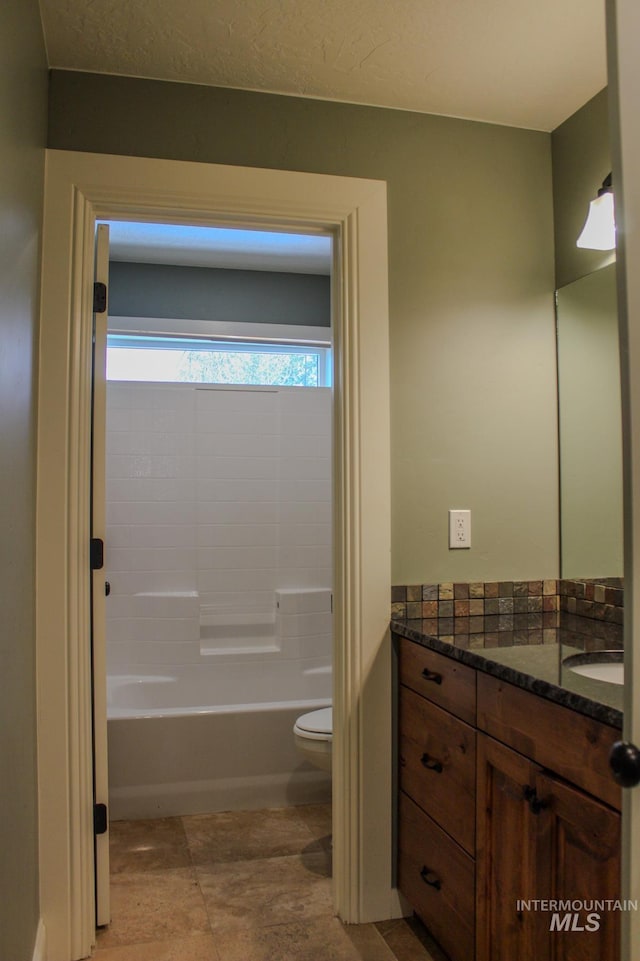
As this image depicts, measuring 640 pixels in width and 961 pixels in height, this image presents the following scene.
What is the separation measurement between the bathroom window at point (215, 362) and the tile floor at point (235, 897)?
89.3 inches

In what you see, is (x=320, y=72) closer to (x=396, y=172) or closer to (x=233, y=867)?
(x=396, y=172)

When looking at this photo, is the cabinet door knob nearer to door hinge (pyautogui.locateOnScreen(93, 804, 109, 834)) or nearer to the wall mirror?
the wall mirror

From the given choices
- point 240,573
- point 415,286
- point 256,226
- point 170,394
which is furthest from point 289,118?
point 240,573

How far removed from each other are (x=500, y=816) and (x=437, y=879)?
0.45 metres

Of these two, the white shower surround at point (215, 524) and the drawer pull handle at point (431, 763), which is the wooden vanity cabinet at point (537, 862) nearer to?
the drawer pull handle at point (431, 763)

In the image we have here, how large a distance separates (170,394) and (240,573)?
1062mm

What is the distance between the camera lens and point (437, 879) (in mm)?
1845

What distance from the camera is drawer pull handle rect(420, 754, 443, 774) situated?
6.04 ft

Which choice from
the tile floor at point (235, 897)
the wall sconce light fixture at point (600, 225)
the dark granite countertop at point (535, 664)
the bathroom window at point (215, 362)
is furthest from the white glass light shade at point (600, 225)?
the bathroom window at point (215, 362)

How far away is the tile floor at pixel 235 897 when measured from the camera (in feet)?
6.50

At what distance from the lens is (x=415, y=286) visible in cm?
223

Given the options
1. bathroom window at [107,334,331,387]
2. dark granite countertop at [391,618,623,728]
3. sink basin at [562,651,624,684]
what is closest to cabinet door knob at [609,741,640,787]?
dark granite countertop at [391,618,623,728]

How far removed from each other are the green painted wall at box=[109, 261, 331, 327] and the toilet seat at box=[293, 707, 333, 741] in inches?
86.7

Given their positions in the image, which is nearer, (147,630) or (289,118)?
(289,118)
